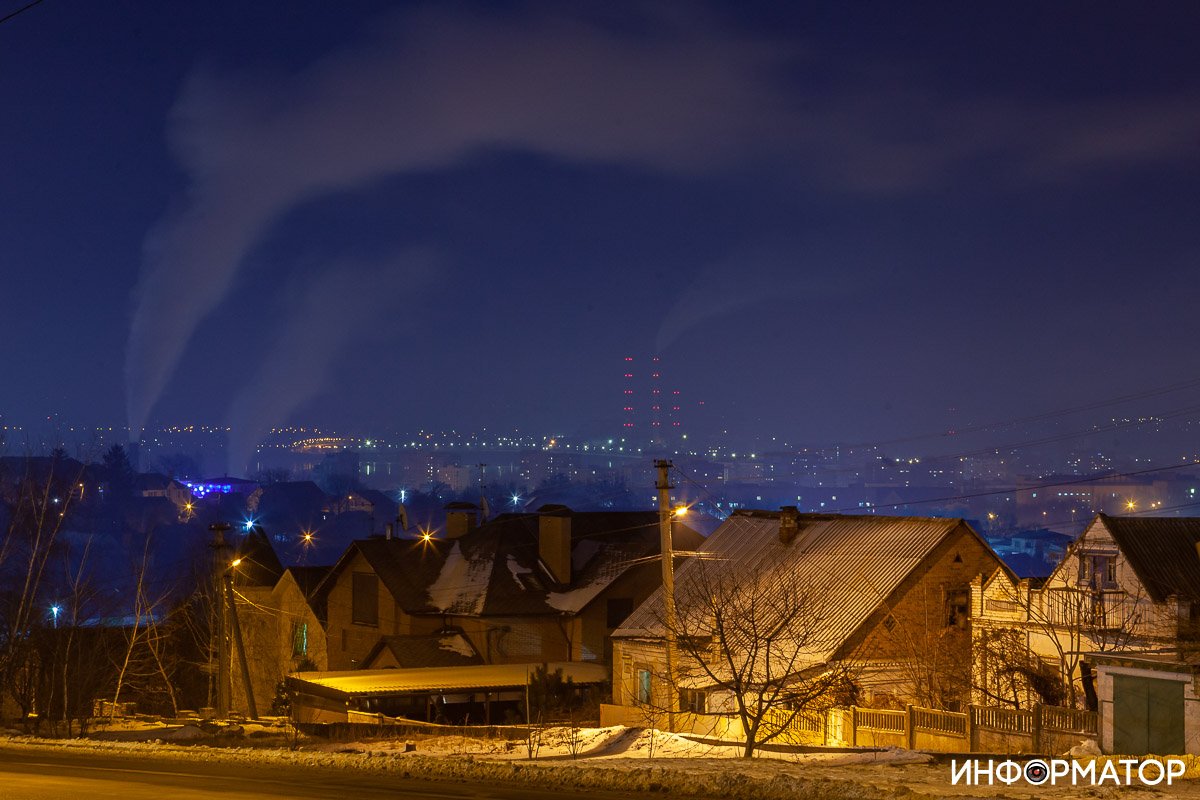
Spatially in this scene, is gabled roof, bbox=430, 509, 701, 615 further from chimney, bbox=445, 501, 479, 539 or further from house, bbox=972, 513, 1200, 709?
house, bbox=972, 513, 1200, 709

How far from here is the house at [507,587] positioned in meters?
51.5

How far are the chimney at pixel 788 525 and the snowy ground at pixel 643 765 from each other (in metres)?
15.5

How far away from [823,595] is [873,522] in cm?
479

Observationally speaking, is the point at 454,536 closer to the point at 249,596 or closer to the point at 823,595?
the point at 249,596

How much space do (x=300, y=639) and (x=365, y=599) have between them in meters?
5.89

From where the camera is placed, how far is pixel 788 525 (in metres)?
43.5

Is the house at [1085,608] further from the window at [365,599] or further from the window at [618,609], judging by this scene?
the window at [365,599]

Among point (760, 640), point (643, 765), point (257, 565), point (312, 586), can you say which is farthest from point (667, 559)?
point (257, 565)

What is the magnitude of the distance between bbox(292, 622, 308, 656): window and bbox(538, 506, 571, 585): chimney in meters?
12.1

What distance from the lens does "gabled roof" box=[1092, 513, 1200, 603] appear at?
34.1 meters

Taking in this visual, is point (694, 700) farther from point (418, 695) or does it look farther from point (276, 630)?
point (276, 630)

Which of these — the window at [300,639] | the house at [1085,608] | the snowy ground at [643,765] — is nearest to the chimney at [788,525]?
the house at [1085,608]

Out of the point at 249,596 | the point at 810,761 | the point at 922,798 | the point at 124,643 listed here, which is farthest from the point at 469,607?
the point at 922,798

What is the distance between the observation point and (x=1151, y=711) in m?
23.9
